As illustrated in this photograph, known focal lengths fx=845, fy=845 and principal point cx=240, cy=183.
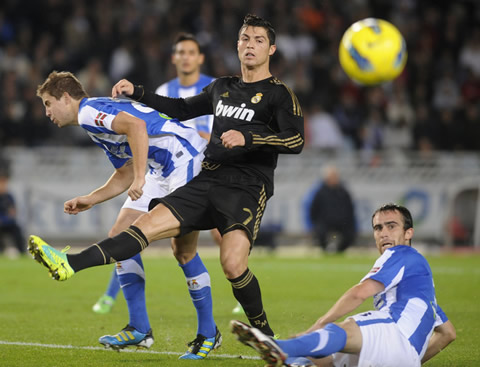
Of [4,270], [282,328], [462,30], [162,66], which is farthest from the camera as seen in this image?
[462,30]

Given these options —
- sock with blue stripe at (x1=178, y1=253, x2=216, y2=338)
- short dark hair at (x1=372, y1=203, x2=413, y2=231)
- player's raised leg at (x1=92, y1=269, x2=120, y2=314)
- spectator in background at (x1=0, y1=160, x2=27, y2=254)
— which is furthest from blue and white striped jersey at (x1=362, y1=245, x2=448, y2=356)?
spectator in background at (x1=0, y1=160, x2=27, y2=254)

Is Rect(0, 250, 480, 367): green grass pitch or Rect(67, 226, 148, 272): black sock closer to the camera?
Rect(67, 226, 148, 272): black sock

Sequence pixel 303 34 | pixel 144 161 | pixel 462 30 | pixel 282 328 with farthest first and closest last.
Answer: pixel 462 30 → pixel 303 34 → pixel 282 328 → pixel 144 161

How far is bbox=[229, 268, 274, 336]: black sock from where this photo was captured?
5.71 m

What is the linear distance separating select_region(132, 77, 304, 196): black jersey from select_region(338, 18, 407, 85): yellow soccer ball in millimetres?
5183

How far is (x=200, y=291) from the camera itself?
20.7 ft

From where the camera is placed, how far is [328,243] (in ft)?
52.8

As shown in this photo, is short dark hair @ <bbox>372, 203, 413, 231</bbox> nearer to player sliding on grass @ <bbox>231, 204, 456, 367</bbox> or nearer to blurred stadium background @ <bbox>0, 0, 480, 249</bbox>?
player sliding on grass @ <bbox>231, 204, 456, 367</bbox>

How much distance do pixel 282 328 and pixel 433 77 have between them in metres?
13.8

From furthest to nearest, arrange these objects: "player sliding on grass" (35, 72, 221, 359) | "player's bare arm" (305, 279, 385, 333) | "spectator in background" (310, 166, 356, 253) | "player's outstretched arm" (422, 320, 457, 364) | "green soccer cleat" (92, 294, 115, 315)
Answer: "spectator in background" (310, 166, 356, 253), "green soccer cleat" (92, 294, 115, 315), "player sliding on grass" (35, 72, 221, 359), "player's outstretched arm" (422, 320, 457, 364), "player's bare arm" (305, 279, 385, 333)

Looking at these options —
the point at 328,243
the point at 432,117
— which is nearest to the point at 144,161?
the point at 328,243

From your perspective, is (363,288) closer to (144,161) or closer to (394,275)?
(394,275)

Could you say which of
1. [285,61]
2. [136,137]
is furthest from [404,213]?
[285,61]

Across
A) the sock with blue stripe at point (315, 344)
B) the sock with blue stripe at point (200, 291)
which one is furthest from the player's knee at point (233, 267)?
the sock with blue stripe at point (315, 344)
